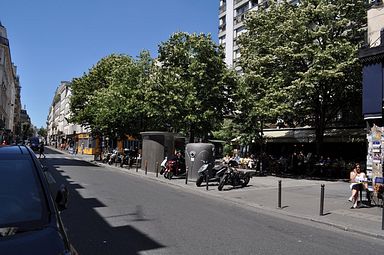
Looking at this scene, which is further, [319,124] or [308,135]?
[308,135]

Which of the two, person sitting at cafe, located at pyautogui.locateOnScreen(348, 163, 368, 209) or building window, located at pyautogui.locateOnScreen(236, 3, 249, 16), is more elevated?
building window, located at pyautogui.locateOnScreen(236, 3, 249, 16)

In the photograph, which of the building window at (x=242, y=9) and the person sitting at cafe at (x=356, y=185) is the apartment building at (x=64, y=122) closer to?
the building window at (x=242, y=9)

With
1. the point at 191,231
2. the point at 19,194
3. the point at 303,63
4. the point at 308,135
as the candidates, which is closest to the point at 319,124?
the point at 303,63

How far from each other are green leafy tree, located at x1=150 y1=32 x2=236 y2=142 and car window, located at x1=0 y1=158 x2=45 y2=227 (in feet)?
65.4

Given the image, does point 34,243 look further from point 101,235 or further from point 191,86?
point 191,86

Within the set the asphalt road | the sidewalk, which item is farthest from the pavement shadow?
the sidewalk

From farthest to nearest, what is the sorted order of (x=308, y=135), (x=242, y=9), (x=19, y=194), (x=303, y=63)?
(x=242, y=9) < (x=308, y=135) < (x=303, y=63) < (x=19, y=194)

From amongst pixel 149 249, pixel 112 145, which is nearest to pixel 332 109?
pixel 149 249

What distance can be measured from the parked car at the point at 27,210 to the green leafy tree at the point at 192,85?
782 inches

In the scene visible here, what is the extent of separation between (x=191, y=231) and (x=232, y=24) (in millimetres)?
54720

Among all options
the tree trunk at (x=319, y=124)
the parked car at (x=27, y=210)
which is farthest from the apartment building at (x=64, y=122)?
the parked car at (x=27, y=210)

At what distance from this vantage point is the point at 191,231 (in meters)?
8.81

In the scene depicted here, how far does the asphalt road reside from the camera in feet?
24.3

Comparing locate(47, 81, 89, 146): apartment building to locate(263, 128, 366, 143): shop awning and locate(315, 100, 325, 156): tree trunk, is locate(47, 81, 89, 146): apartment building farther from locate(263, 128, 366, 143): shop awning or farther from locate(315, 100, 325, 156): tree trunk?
locate(315, 100, 325, 156): tree trunk
